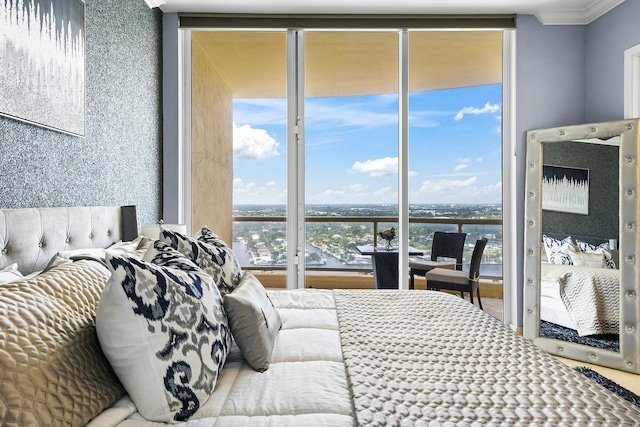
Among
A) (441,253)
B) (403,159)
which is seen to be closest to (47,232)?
(403,159)

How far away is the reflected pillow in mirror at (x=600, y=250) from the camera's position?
2.91 m

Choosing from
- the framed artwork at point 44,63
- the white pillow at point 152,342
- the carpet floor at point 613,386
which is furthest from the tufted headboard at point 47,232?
the carpet floor at point 613,386

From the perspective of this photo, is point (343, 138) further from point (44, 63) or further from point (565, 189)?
point (44, 63)

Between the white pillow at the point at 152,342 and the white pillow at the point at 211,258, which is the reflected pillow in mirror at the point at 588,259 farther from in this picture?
the white pillow at the point at 152,342

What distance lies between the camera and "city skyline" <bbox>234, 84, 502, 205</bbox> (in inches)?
139

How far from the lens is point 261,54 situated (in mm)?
3525

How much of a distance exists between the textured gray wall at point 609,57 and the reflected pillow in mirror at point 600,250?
1.03m

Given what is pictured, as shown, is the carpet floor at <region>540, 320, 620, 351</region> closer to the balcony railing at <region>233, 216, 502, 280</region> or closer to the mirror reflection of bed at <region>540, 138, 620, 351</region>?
the mirror reflection of bed at <region>540, 138, 620, 351</region>

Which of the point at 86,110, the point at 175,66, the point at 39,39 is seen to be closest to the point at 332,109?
the point at 175,66

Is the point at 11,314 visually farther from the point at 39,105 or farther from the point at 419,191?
the point at 419,191

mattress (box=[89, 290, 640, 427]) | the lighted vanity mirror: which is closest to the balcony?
the lighted vanity mirror

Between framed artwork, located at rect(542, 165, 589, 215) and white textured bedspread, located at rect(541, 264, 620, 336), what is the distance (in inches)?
18.6

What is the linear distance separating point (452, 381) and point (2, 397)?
40.8 inches

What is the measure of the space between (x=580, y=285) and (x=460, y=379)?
8.30 ft
